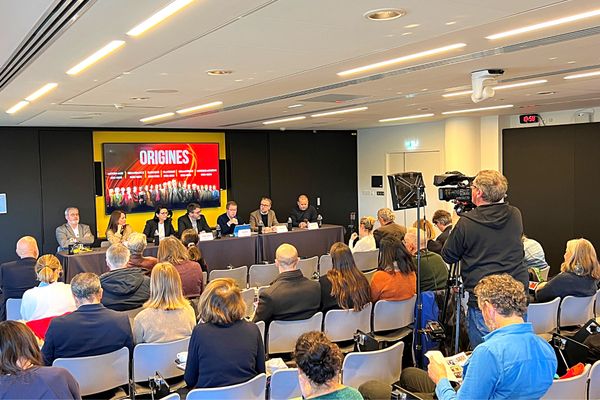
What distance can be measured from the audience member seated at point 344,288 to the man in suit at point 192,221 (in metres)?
5.35

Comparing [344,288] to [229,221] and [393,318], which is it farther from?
Result: [229,221]

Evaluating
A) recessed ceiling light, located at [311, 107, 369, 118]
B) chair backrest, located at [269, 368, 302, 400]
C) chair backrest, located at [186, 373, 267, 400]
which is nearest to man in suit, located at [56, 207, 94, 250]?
recessed ceiling light, located at [311, 107, 369, 118]

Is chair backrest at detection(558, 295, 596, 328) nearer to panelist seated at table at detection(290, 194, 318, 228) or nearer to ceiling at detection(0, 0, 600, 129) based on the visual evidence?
ceiling at detection(0, 0, 600, 129)

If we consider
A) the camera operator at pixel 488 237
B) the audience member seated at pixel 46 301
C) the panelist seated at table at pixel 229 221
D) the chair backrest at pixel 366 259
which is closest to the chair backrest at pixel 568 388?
the camera operator at pixel 488 237

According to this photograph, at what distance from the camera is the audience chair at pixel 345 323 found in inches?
178

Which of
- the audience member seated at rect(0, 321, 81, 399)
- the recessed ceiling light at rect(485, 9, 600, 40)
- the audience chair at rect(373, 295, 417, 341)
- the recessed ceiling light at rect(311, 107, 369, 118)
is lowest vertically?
the audience chair at rect(373, 295, 417, 341)

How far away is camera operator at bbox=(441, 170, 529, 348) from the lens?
3980 millimetres

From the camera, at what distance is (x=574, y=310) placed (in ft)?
16.1

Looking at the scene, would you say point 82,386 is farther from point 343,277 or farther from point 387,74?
point 387,74

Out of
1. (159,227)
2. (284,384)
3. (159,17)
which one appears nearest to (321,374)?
(284,384)

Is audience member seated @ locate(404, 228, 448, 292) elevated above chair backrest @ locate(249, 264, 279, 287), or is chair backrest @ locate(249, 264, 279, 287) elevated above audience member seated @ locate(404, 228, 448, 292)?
audience member seated @ locate(404, 228, 448, 292)

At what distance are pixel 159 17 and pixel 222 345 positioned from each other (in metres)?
1.94

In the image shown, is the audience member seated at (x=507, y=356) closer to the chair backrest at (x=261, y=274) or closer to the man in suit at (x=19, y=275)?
the chair backrest at (x=261, y=274)

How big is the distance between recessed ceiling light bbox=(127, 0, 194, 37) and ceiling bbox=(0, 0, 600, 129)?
4 cm
